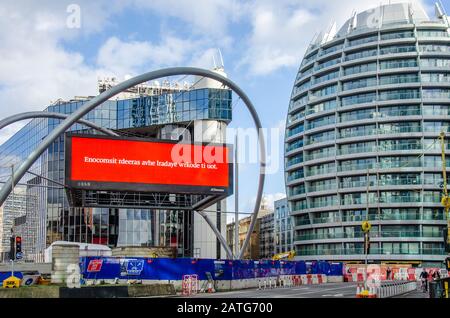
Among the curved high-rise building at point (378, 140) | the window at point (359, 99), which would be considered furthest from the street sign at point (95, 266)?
the window at point (359, 99)

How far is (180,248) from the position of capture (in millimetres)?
95312

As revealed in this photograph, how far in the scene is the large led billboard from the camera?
4516 cm

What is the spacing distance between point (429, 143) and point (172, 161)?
2840 inches

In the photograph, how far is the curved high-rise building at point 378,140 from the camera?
107 m

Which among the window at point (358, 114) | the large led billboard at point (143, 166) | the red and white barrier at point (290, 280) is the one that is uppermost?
the window at point (358, 114)

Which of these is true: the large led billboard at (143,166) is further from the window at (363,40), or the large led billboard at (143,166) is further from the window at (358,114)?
the window at (363,40)

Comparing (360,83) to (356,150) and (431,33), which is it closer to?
(356,150)

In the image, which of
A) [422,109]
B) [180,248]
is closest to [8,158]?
[180,248]

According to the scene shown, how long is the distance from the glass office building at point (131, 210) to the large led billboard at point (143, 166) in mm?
42045

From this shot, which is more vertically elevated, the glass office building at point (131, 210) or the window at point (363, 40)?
the window at point (363, 40)

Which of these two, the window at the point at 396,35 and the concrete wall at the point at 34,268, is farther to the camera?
the window at the point at 396,35

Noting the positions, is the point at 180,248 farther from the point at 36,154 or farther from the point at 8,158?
the point at 36,154

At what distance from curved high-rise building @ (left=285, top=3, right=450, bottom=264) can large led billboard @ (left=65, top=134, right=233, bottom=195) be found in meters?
60.8

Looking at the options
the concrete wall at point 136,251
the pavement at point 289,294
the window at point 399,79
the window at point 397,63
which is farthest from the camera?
the window at point 397,63
